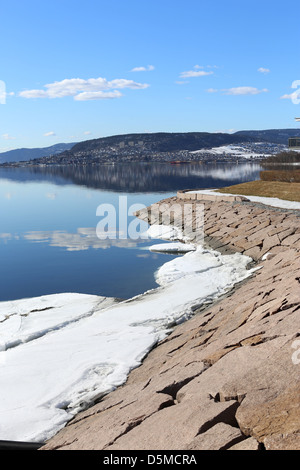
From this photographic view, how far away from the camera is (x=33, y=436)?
244 inches

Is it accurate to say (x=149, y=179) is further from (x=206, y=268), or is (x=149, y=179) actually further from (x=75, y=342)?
(x=75, y=342)

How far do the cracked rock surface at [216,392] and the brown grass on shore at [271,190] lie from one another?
752 inches

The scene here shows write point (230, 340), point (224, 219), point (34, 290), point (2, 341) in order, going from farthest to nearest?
point (224, 219), point (34, 290), point (2, 341), point (230, 340)

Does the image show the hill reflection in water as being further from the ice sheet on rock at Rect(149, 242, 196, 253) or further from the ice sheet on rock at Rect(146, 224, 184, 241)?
the ice sheet on rock at Rect(149, 242, 196, 253)

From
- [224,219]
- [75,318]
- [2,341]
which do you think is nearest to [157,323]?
[75,318]

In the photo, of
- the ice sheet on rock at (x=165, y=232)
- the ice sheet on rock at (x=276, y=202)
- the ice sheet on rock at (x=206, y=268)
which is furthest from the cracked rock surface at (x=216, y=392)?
the ice sheet on rock at (x=276, y=202)

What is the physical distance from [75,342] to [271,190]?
22.8 meters

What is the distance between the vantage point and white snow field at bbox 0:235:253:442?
694 cm

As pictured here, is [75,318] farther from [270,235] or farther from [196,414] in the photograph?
[270,235]

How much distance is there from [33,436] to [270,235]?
13.7 m

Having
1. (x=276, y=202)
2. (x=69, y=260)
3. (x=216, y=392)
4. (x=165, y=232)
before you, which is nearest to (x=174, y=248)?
(x=69, y=260)

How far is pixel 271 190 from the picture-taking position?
29.6 m

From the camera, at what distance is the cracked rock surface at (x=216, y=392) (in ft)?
14.0

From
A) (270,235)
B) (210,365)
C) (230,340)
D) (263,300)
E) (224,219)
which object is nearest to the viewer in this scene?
(210,365)
